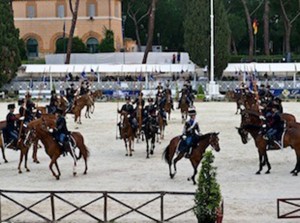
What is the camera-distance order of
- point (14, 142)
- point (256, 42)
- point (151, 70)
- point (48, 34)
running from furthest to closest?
point (256, 42)
point (48, 34)
point (151, 70)
point (14, 142)

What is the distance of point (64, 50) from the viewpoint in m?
77.1

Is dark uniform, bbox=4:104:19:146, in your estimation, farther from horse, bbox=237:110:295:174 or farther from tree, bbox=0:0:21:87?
tree, bbox=0:0:21:87

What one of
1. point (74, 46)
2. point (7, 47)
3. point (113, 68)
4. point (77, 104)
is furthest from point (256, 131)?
point (74, 46)

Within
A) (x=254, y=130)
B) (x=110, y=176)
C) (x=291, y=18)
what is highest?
(x=291, y=18)

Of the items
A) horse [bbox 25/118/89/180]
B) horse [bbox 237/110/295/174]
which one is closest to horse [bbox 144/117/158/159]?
horse [bbox 25/118/89/180]

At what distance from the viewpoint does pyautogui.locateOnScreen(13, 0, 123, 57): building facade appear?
82.8 m

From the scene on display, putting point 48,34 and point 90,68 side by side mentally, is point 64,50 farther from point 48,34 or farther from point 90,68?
point 90,68

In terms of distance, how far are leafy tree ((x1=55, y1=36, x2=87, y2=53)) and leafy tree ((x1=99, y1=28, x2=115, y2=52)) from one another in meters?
2.01

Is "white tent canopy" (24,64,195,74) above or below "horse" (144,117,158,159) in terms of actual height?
above

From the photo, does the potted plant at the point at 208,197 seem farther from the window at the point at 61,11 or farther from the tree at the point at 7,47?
the window at the point at 61,11

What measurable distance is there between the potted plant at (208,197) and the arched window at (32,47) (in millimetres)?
71011

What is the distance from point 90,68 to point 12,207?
4013 cm

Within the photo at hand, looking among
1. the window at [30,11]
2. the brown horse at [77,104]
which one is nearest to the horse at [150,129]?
the brown horse at [77,104]

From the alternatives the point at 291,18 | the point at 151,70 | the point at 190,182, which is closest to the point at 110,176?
the point at 190,182
